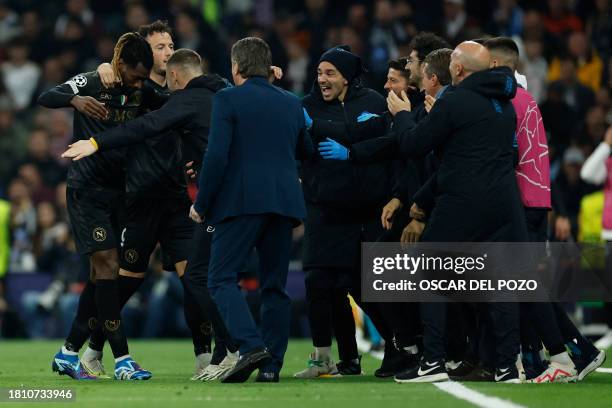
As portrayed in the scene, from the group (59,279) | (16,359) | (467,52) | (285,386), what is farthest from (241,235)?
(59,279)

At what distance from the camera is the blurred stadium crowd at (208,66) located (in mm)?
16969

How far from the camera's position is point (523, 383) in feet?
29.6

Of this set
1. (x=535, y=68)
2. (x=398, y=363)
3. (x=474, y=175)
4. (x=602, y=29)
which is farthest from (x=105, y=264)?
(x=602, y=29)

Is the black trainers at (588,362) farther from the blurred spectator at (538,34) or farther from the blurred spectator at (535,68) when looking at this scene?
the blurred spectator at (538,34)

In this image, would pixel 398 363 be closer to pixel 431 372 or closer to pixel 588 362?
pixel 431 372

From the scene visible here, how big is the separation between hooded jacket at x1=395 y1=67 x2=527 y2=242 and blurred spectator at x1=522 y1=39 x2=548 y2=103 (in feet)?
28.1

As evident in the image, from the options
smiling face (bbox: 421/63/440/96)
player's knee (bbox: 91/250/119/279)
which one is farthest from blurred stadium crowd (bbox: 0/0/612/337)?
player's knee (bbox: 91/250/119/279)

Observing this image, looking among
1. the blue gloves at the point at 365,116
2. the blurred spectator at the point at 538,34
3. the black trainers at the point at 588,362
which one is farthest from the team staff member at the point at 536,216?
the blurred spectator at the point at 538,34

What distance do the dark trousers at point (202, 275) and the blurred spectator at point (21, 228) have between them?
866 centimetres

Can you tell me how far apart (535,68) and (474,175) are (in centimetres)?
899

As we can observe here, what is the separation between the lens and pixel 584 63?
18.1 metres

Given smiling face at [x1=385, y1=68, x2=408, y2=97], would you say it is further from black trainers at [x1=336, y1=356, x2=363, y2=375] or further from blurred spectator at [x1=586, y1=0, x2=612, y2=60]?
blurred spectator at [x1=586, y1=0, x2=612, y2=60]

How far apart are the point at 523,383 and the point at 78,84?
3689 millimetres

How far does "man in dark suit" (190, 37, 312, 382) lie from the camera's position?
354 inches
